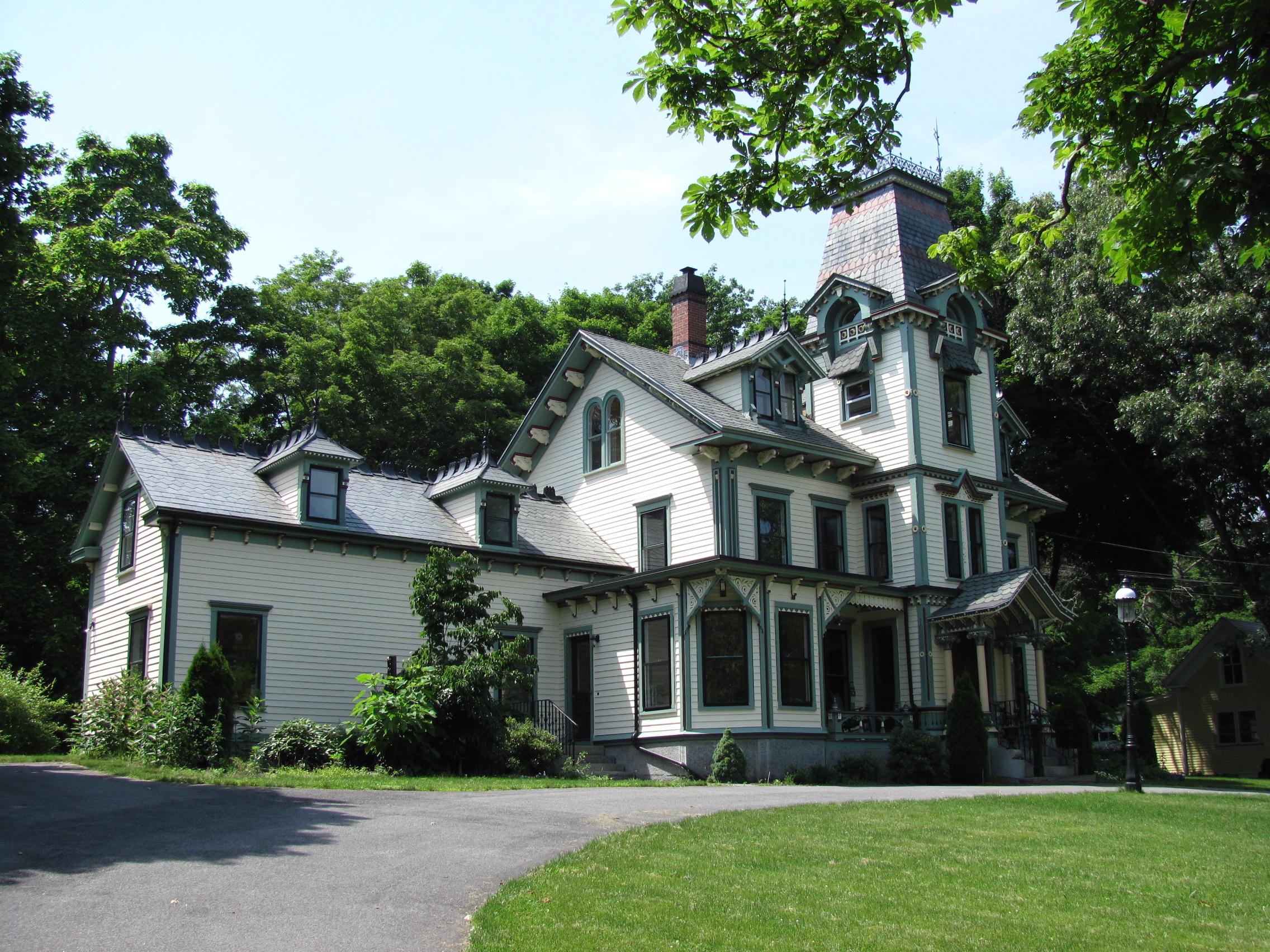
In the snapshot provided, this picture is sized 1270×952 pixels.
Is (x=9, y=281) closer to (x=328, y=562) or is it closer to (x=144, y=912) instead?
(x=328, y=562)

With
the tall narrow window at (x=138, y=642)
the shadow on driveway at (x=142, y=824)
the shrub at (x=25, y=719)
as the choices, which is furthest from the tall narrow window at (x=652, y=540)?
the shrub at (x=25, y=719)

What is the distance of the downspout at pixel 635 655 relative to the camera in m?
24.7

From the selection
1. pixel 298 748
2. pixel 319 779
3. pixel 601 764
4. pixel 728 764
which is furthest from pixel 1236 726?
pixel 319 779

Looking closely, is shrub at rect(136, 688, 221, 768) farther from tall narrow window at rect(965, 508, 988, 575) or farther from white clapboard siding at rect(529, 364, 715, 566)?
tall narrow window at rect(965, 508, 988, 575)

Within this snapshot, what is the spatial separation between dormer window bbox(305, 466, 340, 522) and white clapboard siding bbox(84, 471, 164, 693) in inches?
118

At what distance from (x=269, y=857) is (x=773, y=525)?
17616mm

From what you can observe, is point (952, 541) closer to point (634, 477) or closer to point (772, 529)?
point (772, 529)

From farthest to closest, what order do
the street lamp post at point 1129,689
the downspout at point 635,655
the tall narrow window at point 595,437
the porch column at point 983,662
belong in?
the tall narrow window at point 595,437
the porch column at point 983,662
the downspout at point 635,655
the street lamp post at point 1129,689

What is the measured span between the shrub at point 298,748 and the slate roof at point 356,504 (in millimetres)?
4264

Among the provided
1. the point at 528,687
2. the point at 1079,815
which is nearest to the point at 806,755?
the point at 528,687

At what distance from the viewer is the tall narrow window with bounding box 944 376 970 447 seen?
29.0 metres

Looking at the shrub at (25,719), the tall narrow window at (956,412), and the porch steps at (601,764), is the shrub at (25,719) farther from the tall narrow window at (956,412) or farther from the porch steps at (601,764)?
the tall narrow window at (956,412)

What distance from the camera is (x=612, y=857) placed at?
1042cm

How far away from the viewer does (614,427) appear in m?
29.0
